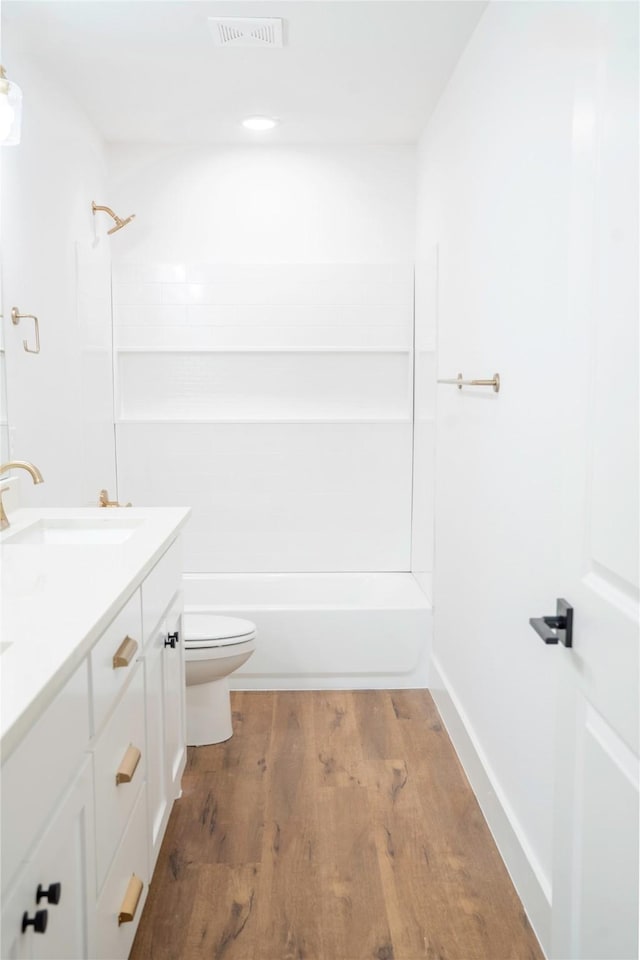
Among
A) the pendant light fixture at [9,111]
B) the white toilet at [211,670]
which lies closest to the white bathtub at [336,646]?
the white toilet at [211,670]

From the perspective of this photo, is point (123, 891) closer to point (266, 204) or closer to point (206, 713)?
point (206, 713)

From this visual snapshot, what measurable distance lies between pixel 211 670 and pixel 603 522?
2.02m

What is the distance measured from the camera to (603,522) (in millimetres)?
1242

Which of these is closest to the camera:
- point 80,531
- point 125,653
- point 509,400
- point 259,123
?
point 125,653

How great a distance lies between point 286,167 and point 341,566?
203cm

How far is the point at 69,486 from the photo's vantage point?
3.29 metres

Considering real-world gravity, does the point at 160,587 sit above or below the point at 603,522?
below

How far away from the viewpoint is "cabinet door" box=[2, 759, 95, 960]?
1.04 metres

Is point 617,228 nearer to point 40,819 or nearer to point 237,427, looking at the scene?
point 40,819

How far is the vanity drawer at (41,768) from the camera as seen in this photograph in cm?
100

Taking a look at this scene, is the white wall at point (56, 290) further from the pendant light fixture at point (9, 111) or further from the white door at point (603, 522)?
the white door at point (603, 522)

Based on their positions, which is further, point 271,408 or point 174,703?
point 271,408

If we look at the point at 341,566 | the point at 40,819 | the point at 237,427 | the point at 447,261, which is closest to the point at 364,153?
the point at 447,261

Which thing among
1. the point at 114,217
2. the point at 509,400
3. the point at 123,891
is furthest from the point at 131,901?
Result: the point at 114,217
